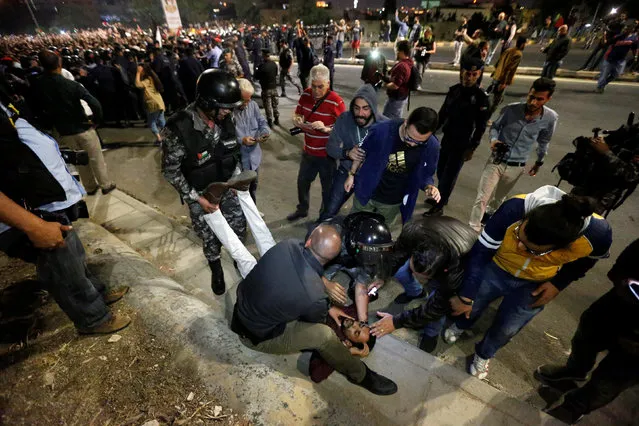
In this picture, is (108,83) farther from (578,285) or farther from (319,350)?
(578,285)

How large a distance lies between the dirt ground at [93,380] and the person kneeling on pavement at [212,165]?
104 centimetres

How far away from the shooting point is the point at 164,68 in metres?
8.37

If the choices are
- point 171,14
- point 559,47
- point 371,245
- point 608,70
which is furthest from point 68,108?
point 171,14

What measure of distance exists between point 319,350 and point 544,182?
5551 mm

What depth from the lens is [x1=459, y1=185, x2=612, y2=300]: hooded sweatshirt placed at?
2.04 m

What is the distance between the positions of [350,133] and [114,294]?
121 inches

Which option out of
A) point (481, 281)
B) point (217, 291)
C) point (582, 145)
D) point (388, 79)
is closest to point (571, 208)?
point (481, 281)

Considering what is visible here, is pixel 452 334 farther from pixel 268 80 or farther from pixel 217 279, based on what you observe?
pixel 268 80

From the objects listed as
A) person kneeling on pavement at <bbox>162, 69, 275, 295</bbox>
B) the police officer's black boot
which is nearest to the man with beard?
person kneeling on pavement at <bbox>162, 69, 275, 295</bbox>

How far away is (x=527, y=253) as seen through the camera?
214 cm

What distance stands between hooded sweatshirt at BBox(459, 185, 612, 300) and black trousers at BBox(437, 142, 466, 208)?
2.18 m

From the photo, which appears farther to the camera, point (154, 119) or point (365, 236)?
point (154, 119)

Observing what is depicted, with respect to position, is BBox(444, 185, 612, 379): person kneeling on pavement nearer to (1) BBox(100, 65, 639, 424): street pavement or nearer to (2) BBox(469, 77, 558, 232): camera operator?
(1) BBox(100, 65, 639, 424): street pavement

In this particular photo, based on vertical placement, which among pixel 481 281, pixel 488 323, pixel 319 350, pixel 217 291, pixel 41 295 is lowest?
pixel 488 323
